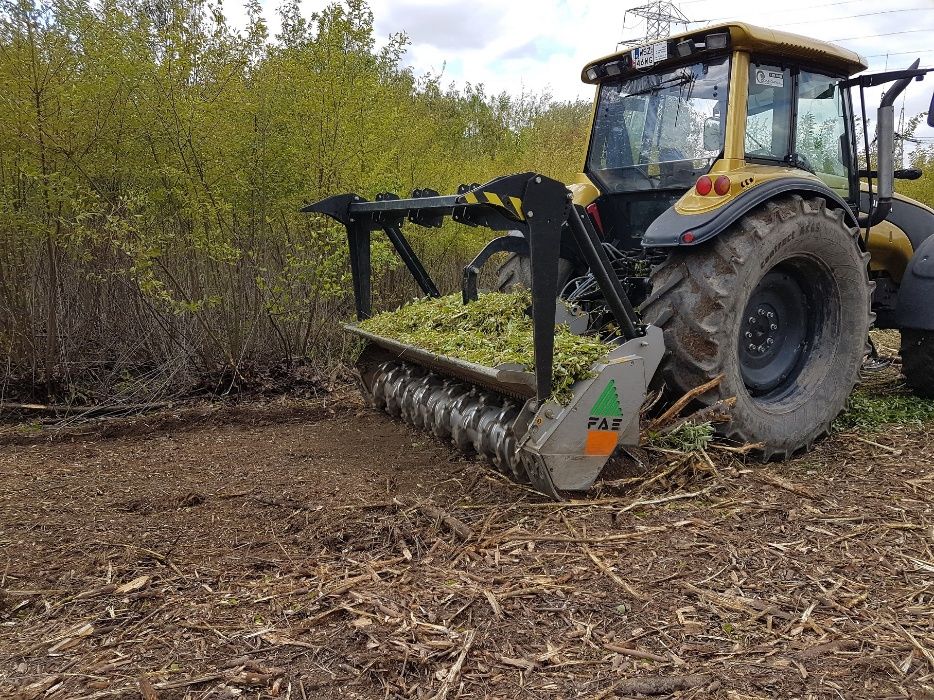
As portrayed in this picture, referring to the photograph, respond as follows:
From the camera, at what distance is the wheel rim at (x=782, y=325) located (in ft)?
13.2

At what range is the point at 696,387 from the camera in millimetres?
3623

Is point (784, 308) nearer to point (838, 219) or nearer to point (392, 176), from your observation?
point (838, 219)

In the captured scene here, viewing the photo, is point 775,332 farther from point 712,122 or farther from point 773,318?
point 712,122

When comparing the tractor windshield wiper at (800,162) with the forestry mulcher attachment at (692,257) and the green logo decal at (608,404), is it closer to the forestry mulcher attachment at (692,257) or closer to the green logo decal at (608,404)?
the forestry mulcher attachment at (692,257)

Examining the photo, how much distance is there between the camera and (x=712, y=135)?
409 centimetres

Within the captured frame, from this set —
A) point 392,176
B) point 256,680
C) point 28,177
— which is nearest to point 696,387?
point 256,680

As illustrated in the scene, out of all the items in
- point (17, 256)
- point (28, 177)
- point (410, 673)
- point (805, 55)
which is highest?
point (805, 55)

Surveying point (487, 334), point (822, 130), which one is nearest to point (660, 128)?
point (822, 130)

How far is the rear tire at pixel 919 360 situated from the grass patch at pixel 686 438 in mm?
2254

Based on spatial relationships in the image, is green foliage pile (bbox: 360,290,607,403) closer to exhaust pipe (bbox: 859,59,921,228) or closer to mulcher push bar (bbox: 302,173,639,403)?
mulcher push bar (bbox: 302,173,639,403)

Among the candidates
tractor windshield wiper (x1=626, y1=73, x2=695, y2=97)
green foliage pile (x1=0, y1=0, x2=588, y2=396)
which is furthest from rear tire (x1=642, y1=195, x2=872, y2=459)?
green foliage pile (x1=0, y1=0, x2=588, y2=396)

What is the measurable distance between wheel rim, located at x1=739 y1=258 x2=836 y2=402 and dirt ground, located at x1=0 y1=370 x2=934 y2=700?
18.4 inches

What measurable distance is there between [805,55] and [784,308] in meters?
1.41

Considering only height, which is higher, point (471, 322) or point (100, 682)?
point (471, 322)
